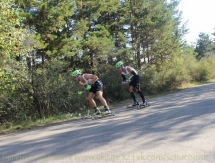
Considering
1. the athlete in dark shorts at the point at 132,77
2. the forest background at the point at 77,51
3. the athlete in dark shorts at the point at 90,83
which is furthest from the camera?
the forest background at the point at 77,51

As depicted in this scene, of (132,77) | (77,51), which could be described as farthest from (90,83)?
(77,51)

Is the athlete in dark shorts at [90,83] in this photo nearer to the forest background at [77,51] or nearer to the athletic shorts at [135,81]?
the athletic shorts at [135,81]

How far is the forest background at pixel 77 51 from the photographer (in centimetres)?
1042

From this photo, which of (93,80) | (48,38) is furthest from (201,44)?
(93,80)

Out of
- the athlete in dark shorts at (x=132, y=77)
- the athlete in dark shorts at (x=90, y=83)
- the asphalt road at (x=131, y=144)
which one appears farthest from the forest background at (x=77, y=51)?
the asphalt road at (x=131, y=144)

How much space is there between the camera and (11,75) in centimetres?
962

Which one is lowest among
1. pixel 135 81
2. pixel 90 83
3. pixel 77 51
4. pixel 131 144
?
pixel 131 144

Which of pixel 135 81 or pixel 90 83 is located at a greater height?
pixel 90 83

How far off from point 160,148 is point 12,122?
8.13 meters

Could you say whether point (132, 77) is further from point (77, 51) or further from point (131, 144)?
point (77, 51)

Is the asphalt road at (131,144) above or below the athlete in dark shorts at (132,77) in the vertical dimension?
below

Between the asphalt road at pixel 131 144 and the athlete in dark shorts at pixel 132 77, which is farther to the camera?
the athlete in dark shorts at pixel 132 77

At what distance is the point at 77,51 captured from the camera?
58.3 feet

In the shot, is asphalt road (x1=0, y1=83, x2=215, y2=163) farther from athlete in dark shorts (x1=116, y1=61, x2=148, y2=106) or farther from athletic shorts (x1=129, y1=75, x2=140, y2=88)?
athletic shorts (x1=129, y1=75, x2=140, y2=88)
